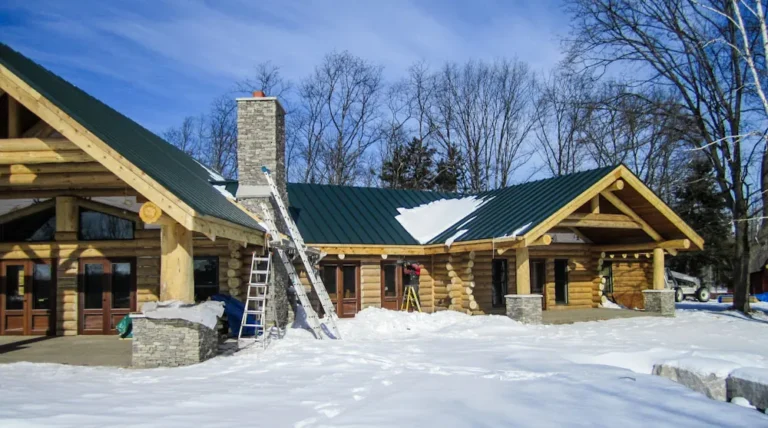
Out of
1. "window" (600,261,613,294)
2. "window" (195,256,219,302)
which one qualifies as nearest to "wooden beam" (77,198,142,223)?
"window" (195,256,219,302)

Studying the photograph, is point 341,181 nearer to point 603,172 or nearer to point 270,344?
point 603,172

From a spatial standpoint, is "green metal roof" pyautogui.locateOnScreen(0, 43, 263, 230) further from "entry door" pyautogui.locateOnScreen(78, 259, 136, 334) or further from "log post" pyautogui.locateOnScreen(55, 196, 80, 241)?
"entry door" pyautogui.locateOnScreen(78, 259, 136, 334)

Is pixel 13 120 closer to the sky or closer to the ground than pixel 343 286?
closer to the sky

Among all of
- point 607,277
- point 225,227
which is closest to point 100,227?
point 225,227

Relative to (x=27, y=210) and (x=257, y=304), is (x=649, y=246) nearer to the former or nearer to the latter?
(x=257, y=304)

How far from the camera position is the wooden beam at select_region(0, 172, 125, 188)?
495 inches

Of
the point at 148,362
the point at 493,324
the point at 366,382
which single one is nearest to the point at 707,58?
the point at 493,324

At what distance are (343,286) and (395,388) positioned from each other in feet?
32.9

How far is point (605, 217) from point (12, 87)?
14634mm

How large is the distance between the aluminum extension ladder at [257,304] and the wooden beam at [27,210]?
4874 mm

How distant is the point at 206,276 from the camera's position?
655 inches

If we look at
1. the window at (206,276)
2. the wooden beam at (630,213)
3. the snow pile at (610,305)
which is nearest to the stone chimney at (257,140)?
the window at (206,276)

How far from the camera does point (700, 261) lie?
3669 centimetres

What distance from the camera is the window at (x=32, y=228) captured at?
15273 millimetres
